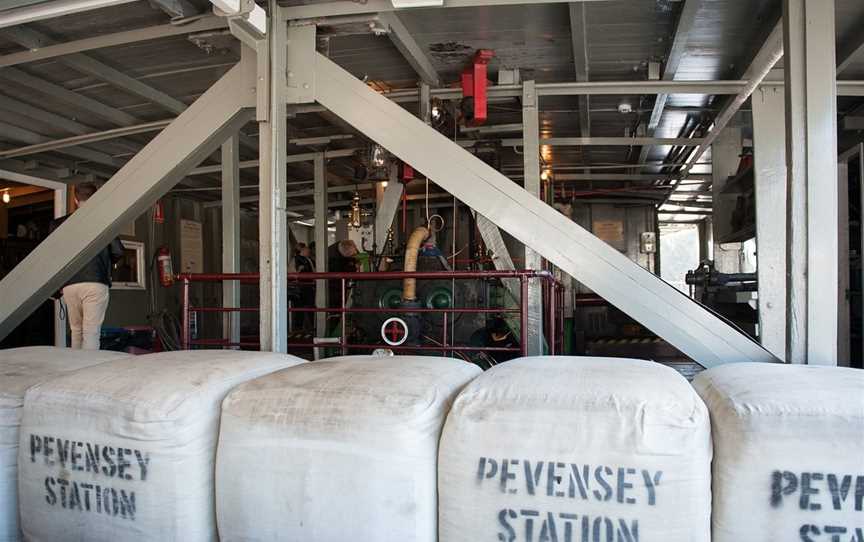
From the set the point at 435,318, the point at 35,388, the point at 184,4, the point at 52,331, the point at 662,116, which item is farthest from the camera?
the point at 52,331

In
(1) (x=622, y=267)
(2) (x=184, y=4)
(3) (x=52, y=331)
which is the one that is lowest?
(3) (x=52, y=331)

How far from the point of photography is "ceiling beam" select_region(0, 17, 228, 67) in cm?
333

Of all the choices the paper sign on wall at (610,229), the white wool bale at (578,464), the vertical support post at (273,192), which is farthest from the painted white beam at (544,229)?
the paper sign on wall at (610,229)

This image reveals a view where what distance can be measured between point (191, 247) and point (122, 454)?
29.7ft

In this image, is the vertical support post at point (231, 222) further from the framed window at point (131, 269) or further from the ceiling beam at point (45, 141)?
the framed window at point (131, 269)

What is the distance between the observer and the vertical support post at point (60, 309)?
22.9ft

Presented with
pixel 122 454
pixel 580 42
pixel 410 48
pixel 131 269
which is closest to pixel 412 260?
pixel 410 48

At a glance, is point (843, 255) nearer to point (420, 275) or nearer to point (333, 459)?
point (420, 275)

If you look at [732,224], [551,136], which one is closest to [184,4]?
[551,136]

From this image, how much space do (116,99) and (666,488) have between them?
529 centimetres

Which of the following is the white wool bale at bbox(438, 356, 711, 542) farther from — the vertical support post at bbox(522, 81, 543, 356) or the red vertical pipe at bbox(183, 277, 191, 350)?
the red vertical pipe at bbox(183, 277, 191, 350)

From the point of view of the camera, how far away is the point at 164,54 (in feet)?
13.6

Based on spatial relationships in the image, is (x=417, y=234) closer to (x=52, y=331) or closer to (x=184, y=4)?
(x=184, y=4)

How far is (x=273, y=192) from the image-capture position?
310cm
